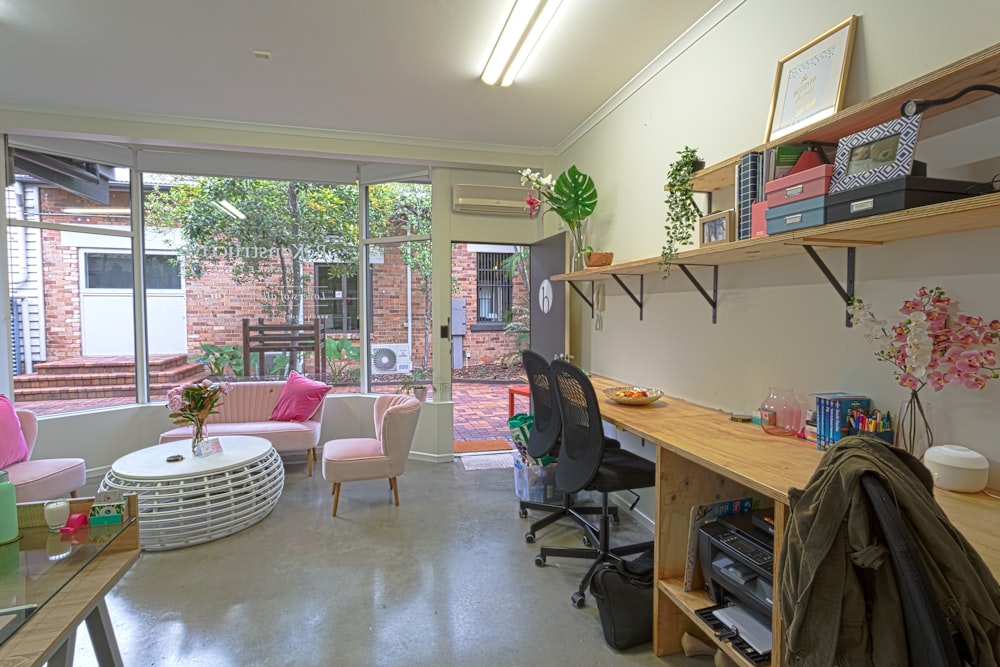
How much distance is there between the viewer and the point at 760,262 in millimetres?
2246

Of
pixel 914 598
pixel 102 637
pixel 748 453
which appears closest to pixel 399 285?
pixel 102 637

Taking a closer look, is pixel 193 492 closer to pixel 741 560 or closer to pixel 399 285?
pixel 399 285

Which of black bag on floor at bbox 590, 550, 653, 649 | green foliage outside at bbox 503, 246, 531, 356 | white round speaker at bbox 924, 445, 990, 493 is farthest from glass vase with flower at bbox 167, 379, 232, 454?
green foliage outside at bbox 503, 246, 531, 356

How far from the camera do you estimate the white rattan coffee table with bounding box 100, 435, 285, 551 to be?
9.43 feet

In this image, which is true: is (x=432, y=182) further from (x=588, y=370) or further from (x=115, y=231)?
(x=115, y=231)

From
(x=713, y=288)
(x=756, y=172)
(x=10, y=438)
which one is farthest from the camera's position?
(x=10, y=438)

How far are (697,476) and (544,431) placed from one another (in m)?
1.09

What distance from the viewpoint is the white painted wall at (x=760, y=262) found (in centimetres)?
148

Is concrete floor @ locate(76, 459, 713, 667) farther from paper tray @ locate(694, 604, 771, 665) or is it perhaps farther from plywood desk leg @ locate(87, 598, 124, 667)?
plywood desk leg @ locate(87, 598, 124, 667)

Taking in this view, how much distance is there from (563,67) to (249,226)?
11.1 feet

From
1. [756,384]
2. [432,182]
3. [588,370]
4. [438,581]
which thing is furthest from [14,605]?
[432,182]

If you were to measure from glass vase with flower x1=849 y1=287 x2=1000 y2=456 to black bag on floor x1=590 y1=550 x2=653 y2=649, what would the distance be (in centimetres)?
115

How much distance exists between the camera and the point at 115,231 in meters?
4.35

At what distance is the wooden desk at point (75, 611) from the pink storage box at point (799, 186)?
227 centimetres
